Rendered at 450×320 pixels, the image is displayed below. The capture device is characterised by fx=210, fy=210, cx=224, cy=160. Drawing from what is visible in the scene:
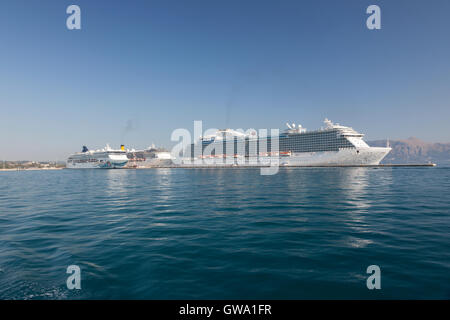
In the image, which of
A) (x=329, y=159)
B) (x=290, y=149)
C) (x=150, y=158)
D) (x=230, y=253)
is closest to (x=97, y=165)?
(x=150, y=158)

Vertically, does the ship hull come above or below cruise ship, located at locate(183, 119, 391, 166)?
below

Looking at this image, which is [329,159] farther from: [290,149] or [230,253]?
[230,253]

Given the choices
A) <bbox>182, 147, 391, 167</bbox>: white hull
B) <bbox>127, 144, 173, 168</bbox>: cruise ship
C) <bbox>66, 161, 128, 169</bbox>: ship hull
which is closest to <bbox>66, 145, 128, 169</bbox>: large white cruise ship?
<bbox>66, 161, 128, 169</bbox>: ship hull

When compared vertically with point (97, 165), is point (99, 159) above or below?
above

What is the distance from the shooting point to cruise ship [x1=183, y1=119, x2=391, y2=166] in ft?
247

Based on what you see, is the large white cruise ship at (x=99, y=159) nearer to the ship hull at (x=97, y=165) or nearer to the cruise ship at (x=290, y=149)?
the ship hull at (x=97, y=165)

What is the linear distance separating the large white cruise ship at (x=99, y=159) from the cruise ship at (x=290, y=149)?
38.0 meters

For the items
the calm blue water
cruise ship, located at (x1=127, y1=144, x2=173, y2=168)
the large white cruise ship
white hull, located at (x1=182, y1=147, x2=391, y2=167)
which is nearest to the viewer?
the calm blue water

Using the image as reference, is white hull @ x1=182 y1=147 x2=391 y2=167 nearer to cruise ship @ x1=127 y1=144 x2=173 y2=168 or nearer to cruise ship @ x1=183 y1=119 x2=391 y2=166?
cruise ship @ x1=183 y1=119 x2=391 y2=166

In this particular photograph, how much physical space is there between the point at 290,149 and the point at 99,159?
111 m

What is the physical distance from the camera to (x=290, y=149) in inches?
3622

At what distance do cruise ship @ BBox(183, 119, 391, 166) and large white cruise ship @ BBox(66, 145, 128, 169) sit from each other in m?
38.0

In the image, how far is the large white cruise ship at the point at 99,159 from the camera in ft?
405

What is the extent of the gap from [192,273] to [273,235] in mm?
4621
